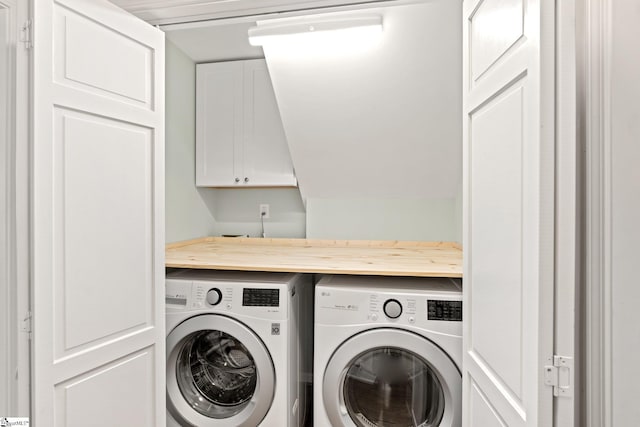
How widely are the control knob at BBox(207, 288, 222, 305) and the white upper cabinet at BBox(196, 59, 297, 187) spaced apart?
3.25 ft

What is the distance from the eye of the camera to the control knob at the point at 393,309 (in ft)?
4.94

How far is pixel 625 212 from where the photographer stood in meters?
0.65

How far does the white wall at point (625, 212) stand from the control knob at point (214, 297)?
147 centimetres

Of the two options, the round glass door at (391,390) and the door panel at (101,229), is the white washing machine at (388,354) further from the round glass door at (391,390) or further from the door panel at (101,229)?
the door panel at (101,229)

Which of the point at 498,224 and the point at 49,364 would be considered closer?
the point at 498,224

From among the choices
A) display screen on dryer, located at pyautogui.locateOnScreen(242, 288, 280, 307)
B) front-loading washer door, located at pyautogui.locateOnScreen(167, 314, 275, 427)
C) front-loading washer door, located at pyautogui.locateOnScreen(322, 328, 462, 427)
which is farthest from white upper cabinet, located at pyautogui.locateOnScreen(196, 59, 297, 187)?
front-loading washer door, located at pyautogui.locateOnScreen(322, 328, 462, 427)

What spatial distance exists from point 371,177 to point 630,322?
5.95 feet

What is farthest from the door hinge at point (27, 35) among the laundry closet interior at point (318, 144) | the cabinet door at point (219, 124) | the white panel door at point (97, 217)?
the cabinet door at point (219, 124)

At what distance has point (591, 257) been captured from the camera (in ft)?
2.40

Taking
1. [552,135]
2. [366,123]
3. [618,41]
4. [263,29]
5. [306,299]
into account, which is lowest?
[306,299]
